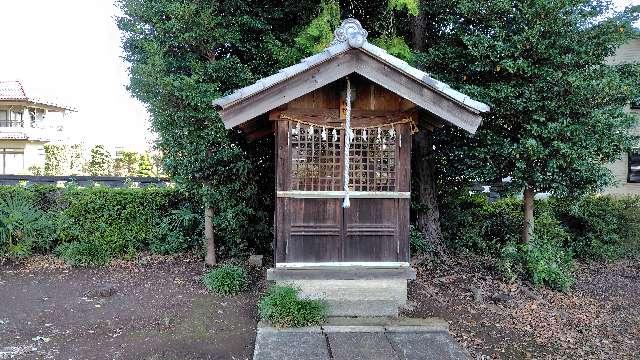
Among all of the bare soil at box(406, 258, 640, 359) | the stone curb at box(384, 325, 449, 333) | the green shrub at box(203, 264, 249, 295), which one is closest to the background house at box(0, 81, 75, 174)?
the green shrub at box(203, 264, 249, 295)

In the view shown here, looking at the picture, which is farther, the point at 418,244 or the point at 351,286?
the point at 418,244

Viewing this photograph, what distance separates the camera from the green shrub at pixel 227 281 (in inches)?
289

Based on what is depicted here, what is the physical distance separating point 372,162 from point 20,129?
32.3 meters

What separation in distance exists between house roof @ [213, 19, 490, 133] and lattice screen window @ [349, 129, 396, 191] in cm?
80

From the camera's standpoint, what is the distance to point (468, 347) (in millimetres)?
5504

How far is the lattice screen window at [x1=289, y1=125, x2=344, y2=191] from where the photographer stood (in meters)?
6.04

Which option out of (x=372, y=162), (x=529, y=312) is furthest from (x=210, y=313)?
(x=529, y=312)

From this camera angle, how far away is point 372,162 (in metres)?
6.13

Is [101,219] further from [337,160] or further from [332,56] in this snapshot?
[332,56]

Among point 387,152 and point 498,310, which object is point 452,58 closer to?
point 387,152

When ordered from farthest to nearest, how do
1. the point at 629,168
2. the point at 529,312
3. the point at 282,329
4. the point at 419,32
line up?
the point at 629,168, the point at 419,32, the point at 529,312, the point at 282,329

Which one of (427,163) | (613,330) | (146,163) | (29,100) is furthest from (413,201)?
(29,100)

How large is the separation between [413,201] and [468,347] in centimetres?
425

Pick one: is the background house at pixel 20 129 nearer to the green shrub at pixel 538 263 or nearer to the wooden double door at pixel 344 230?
the wooden double door at pixel 344 230
